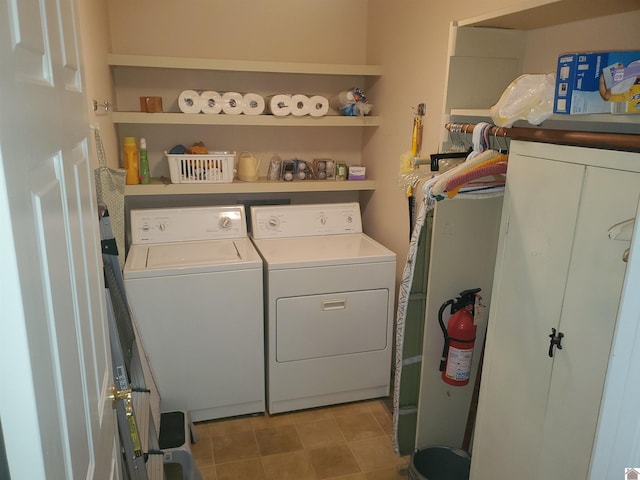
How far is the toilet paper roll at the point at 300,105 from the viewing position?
282 centimetres

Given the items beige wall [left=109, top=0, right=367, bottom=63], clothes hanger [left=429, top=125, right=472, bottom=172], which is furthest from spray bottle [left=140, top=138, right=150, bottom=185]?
clothes hanger [left=429, top=125, right=472, bottom=172]

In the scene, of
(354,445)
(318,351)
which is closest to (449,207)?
(318,351)

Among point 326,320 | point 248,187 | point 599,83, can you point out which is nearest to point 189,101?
point 248,187

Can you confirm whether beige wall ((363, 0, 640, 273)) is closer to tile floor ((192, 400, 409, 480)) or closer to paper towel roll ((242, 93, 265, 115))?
paper towel roll ((242, 93, 265, 115))

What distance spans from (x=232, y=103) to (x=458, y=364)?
1.79m

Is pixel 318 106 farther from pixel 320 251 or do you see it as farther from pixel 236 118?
pixel 320 251

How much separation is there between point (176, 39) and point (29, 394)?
2662 millimetres

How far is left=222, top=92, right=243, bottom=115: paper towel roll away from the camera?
2742mm

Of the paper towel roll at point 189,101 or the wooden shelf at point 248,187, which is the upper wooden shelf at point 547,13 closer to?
the wooden shelf at point 248,187

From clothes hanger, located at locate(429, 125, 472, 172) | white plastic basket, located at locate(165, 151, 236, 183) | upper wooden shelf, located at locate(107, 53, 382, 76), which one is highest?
upper wooden shelf, located at locate(107, 53, 382, 76)

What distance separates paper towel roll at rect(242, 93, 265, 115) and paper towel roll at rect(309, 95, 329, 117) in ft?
0.91

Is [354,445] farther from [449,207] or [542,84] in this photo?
[542,84]

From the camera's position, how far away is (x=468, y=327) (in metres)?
1.91

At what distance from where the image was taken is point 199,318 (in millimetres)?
2434
